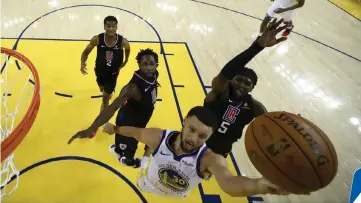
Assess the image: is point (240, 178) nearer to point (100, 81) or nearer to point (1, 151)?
point (1, 151)

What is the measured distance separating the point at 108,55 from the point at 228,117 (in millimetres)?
1689

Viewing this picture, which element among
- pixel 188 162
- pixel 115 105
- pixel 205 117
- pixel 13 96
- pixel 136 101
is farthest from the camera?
pixel 13 96

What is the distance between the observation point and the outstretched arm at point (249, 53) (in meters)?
1.91

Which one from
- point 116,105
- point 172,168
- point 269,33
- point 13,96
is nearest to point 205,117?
point 172,168

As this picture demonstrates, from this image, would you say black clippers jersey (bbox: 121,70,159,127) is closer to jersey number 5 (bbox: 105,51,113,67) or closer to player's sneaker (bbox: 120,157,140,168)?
player's sneaker (bbox: 120,157,140,168)

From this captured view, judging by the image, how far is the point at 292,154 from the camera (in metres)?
1.52

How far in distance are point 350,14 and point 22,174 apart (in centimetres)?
861

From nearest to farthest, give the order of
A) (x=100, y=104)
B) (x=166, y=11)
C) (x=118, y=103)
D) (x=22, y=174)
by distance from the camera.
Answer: (x=118, y=103) → (x=22, y=174) → (x=100, y=104) → (x=166, y=11)

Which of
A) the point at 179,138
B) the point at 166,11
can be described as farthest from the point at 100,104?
the point at 166,11

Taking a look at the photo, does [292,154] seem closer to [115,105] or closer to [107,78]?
[115,105]

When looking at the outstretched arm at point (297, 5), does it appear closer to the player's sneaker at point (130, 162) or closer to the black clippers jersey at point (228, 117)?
the black clippers jersey at point (228, 117)

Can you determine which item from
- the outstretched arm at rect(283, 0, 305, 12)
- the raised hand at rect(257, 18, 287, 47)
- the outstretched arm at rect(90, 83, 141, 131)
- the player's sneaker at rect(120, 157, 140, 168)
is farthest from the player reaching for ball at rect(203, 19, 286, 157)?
the outstretched arm at rect(283, 0, 305, 12)

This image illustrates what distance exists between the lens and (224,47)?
578cm

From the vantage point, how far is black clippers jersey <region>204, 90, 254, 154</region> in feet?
8.08
